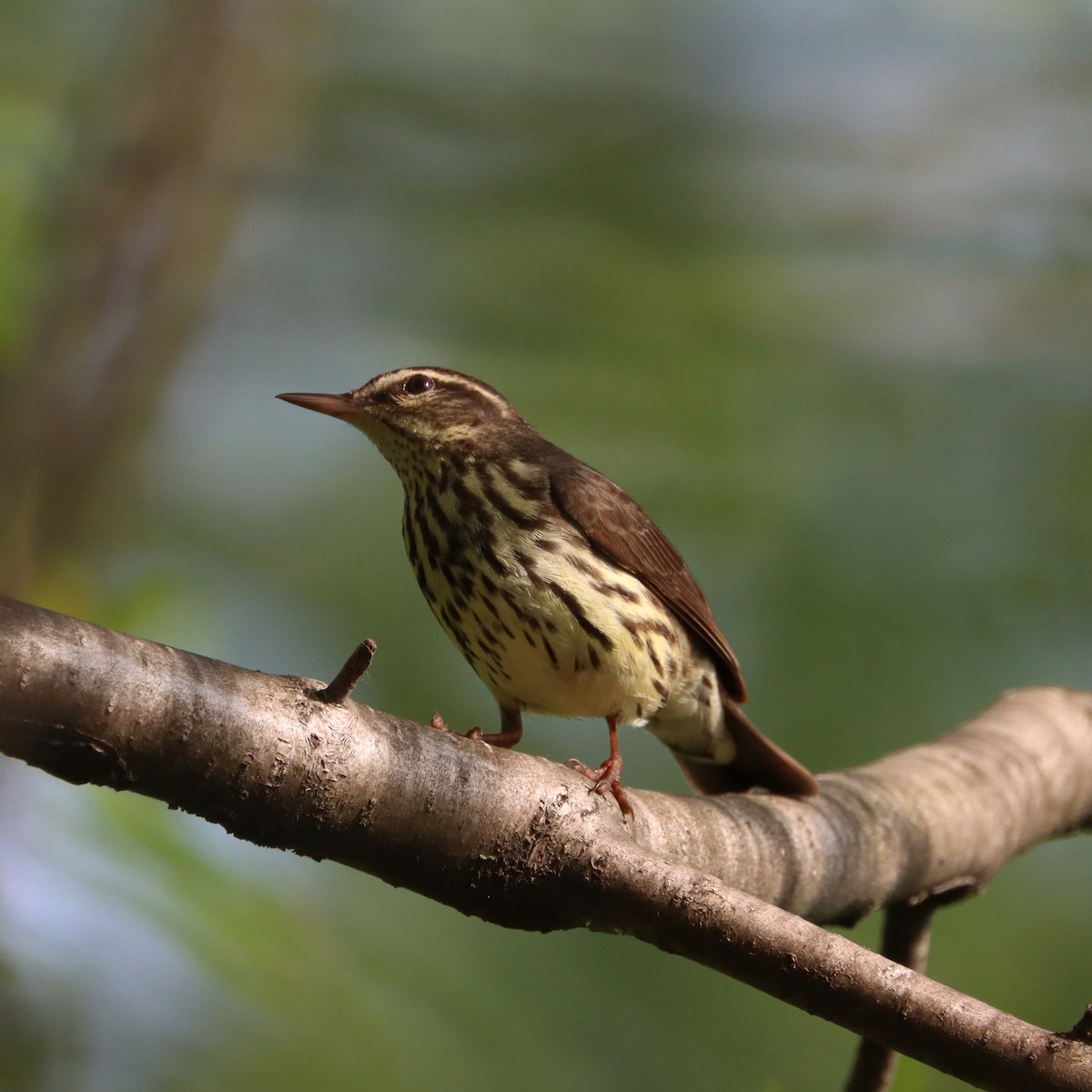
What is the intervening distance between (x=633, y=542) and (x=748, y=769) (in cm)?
106

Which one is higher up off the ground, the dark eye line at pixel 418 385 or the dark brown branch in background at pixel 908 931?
the dark eye line at pixel 418 385

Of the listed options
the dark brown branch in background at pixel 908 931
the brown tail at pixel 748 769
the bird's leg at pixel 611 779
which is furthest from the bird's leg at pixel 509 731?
the dark brown branch in background at pixel 908 931

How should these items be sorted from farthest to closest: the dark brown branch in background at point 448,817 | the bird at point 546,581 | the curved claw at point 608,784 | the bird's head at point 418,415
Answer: the bird's head at point 418,415 → the bird at point 546,581 → the curved claw at point 608,784 → the dark brown branch in background at point 448,817

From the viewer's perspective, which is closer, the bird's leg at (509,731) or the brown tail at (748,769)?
the brown tail at (748,769)

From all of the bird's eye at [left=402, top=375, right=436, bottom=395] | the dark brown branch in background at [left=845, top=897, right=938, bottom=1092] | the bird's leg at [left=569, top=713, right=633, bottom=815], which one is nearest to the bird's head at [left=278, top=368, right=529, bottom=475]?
Result: the bird's eye at [left=402, top=375, right=436, bottom=395]

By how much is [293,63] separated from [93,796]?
3313mm

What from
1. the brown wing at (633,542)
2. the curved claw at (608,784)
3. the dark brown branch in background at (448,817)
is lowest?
the dark brown branch in background at (448,817)

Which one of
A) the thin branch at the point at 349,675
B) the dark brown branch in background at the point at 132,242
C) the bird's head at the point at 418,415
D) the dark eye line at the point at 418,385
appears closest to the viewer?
the thin branch at the point at 349,675

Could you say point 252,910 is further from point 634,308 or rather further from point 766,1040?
point 634,308

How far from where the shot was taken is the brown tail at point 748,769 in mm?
4402

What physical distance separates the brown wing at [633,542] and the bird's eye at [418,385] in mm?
584

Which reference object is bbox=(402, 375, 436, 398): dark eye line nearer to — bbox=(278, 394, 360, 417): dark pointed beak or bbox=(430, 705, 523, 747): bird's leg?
bbox=(278, 394, 360, 417): dark pointed beak

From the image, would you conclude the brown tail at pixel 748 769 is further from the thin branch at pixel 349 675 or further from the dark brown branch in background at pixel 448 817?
the thin branch at pixel 349 675

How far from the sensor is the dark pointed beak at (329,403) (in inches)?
181
